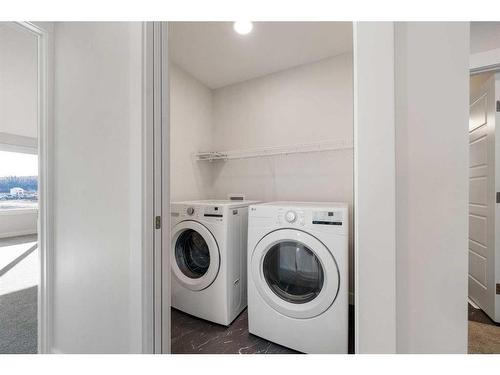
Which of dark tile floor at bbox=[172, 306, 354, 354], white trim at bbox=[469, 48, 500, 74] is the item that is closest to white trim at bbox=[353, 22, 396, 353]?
dark tile floor at bbox=[172, 306, 354, 354]

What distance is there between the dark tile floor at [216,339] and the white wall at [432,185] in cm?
116

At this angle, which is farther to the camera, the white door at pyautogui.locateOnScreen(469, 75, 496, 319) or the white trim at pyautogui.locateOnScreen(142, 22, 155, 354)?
the white door at pyautogui.locateOnScreen(469, 75, 496, 319)

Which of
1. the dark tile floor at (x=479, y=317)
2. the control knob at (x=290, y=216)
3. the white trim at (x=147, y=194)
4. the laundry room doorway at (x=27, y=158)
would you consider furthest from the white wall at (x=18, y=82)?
the dark tile floor at (x=479, y=317)

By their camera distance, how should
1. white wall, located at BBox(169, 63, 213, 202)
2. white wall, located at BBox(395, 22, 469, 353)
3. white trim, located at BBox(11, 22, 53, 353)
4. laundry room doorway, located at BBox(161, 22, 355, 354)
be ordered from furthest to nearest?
white wall, located at BBox(169, 63, 213, 202) < laundry room doorway, located at BBox(161, 22, 355, 354) < white trim, located at BBox(11, 22, 53, 353) < white wall, located at BBox(395, 22, 469, 353)

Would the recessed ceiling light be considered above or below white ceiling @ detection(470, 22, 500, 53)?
above

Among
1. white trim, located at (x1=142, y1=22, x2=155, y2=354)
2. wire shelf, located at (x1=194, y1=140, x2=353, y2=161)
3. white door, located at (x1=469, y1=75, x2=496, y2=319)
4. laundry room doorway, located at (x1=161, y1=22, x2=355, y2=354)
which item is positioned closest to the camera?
white trim, located at (x1=142, y1=22, x2=155, y2=354)

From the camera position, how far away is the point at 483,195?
5.89ft

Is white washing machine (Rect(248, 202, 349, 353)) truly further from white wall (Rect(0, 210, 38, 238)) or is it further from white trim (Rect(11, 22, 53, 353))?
white wall (Rect(0, 210, 38, 238))

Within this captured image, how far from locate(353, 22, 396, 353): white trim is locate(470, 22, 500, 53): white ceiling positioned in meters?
1.58

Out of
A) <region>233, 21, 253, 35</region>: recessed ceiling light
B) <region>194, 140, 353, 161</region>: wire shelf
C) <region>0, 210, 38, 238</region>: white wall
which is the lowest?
<region>0, 210, 38, 238</region>: white wall

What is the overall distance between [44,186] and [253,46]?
6.03 feet

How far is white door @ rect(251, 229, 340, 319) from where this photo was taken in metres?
1.30

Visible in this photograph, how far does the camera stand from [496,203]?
1.66 meters
